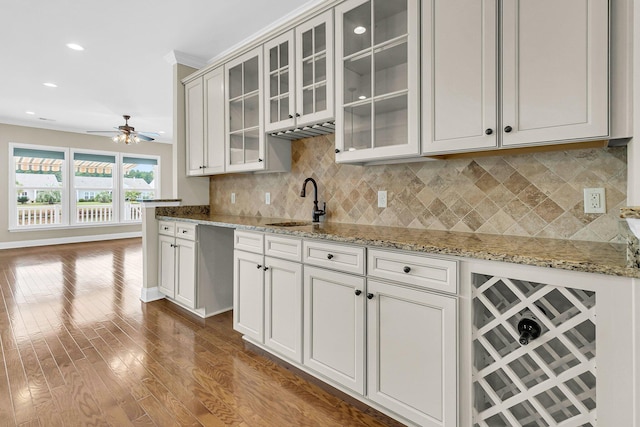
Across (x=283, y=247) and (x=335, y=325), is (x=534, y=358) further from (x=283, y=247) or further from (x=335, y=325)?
(x=283, y=247)

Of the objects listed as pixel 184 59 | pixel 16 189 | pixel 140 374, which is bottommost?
pixel 140 374

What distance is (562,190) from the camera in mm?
1716

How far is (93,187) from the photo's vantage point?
26.5 ft

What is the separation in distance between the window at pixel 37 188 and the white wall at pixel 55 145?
148 mm

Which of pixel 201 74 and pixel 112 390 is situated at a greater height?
pixel 201 74

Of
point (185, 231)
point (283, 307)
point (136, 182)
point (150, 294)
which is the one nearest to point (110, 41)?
point (185, 231)

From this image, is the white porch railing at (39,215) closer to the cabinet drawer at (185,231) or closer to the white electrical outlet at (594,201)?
the cabinet drawer at (185,231)

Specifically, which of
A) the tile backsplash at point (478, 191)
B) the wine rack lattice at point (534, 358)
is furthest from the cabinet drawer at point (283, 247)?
the wine rack lattice at point (534, 358)

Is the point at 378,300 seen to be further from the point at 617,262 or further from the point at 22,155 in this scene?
the point at 22,155

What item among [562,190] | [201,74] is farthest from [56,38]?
[562,190]

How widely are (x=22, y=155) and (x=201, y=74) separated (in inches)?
245

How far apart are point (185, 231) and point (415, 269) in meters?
2.44

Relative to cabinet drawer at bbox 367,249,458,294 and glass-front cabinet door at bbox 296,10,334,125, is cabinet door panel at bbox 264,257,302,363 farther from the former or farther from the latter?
glass-front cabinet door at bbox 296,10,334,125

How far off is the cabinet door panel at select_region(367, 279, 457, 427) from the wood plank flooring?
0.24 meters
